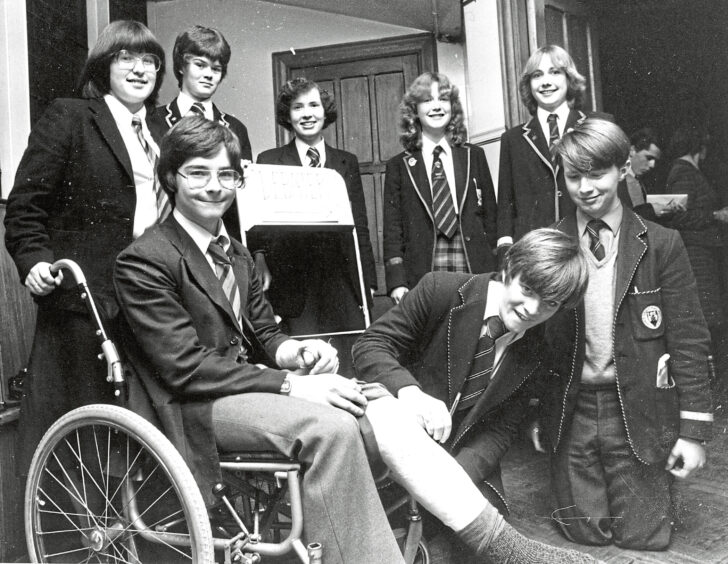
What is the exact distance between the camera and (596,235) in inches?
92.0

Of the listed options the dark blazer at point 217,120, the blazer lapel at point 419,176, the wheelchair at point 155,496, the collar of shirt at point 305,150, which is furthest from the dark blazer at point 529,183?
the wheelchair at point 155,496

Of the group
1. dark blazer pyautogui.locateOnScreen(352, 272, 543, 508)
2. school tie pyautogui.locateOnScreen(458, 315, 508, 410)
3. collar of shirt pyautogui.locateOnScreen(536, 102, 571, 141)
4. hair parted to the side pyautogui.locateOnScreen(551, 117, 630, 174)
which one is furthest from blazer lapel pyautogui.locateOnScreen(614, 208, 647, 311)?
collar of shirt pyautogui.locateOnScreen(536, 102, 571, 141)

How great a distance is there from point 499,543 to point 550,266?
2.46ft

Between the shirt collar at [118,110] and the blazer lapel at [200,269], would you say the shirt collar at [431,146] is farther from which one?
the blazer lapel at [200,269]

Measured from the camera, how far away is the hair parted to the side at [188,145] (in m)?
1.88

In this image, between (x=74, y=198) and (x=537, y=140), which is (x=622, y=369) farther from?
(x=74, y=198)

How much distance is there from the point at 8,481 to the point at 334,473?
1317mm

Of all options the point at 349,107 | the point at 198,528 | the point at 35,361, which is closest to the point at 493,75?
the point at 349,107

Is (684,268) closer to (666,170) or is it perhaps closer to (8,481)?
(8,481)

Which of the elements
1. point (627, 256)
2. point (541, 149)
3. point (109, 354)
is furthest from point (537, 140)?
point (109, 354)

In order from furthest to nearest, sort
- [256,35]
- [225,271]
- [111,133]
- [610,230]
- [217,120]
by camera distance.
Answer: [256,35] < [217,120] < [610,230] < [111,133] < [225,271]

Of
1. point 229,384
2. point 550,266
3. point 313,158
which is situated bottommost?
point 229,384

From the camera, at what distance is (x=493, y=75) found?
13.3 ft

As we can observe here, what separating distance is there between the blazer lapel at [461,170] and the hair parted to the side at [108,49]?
146 centimetres
